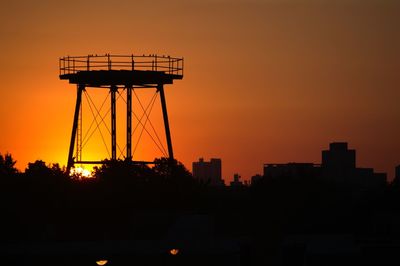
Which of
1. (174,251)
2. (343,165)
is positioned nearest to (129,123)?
(174,251)

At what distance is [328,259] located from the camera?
226 ft

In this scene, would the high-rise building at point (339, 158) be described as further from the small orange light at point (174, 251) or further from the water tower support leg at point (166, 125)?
the small orange light at point (174, 251)

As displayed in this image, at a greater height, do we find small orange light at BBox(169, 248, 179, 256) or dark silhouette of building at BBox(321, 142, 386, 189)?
dark silhouette of building at BBox(321, 142, 386, 189)

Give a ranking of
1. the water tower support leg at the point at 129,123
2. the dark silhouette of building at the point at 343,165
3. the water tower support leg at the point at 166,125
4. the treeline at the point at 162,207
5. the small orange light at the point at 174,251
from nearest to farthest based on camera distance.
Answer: the small orange light at the point at 174,251, the treeline at the point at 162,207, the water tower support leg at the point at 129,123, the water tower support leg at the point at 166,125, the dark silhouette of building at the point at 343,165

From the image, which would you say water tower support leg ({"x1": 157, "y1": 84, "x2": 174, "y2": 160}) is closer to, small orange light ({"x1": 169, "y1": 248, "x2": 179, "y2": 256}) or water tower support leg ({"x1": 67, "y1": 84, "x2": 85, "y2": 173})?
water tower support leg ({"x1": 67, "y1": 84, "x2": 85, "y2": 173})

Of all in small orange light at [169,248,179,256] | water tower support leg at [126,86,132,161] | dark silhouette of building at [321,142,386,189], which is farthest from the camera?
dark silhouette of building at [321,142,386,189]

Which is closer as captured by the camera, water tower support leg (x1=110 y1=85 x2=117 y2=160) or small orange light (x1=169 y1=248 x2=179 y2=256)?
small orange light (x1=169 y1=248 x2=179 y2=256)

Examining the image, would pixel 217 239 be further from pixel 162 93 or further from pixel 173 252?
pixel 162 93

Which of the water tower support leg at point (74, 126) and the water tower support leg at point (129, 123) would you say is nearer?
the water tower support leg at point (129, 123)

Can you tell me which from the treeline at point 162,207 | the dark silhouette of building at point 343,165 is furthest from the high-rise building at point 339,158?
the treeline at point 162,207

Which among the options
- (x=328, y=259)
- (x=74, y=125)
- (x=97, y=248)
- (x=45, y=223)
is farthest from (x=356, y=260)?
(x=74, y=125)

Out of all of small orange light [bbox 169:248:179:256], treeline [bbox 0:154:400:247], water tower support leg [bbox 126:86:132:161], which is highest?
water tower support leg [bbox 126:86:132:161]

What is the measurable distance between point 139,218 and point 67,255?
653 inches

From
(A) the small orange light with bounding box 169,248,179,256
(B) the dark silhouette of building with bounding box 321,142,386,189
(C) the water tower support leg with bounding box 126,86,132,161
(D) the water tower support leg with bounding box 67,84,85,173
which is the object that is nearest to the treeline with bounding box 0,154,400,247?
(D) the water tower support leg with bounding box 67,84,85,173
